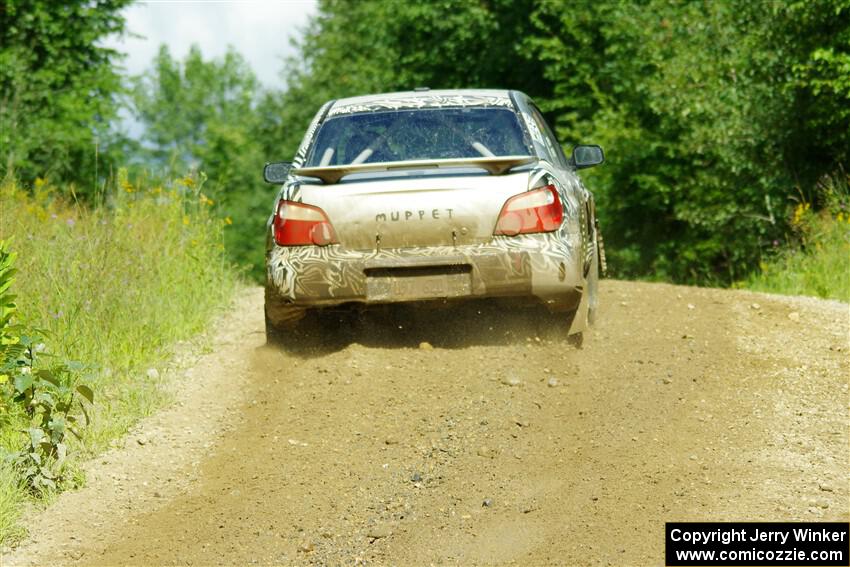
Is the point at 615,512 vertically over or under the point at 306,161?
under

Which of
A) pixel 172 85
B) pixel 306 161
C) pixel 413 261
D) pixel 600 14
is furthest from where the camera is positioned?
pixel 172 85

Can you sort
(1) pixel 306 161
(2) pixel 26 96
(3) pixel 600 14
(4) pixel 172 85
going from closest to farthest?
(1) pixel 306 161, (2) pixel 26 96, (3) pixel 600 14, (4) pixel 172 85

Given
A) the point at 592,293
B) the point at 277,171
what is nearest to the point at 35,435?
the point at 277,171

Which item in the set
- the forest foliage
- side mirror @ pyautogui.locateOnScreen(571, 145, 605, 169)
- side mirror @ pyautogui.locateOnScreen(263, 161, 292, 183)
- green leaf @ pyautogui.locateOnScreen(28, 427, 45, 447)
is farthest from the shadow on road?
the forest foliage

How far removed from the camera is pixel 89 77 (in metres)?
22.9

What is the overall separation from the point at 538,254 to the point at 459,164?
756mm

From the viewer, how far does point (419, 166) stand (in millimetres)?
8055

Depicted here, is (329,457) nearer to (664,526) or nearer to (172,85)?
(664,526)

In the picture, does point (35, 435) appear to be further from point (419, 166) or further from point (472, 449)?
point (419, 166)

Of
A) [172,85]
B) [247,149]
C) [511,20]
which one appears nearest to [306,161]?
[511,20]

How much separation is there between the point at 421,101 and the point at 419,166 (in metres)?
1.07

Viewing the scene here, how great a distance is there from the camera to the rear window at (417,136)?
8.59 meters

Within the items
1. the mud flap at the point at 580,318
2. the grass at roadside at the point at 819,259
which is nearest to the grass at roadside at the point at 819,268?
the grass at roadside at the point at 819,259

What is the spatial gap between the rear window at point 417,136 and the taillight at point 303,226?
22.2 inches
